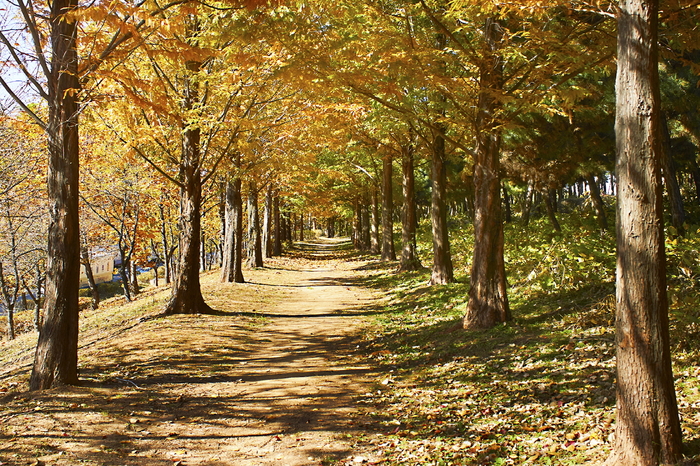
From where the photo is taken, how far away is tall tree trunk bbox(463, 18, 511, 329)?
840 centimetres

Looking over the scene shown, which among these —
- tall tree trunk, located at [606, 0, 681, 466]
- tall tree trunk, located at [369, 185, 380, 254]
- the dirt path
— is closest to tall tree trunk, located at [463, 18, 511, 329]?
the dirt path

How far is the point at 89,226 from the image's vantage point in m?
22.1

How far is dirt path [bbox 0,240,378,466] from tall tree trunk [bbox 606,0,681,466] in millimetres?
2438

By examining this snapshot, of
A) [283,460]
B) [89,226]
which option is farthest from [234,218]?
[283,460]

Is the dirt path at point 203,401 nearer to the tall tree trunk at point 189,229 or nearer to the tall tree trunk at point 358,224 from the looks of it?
the tall tree trunk at point 189,229

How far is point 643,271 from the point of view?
3498mm

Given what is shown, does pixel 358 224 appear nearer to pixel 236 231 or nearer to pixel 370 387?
pixel 236 231

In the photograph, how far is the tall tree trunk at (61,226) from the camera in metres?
6.29

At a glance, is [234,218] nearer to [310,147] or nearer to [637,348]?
[310,147]

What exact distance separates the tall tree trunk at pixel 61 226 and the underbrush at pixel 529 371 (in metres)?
4.00

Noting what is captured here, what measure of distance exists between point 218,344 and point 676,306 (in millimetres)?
7446

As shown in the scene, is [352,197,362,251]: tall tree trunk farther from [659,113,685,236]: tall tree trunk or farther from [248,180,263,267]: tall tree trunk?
[659,113,685,236]: tall tree trunk

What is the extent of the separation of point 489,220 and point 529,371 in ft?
9.87

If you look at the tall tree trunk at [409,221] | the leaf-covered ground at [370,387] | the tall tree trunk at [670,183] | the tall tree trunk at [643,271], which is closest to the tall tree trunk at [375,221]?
the tall tree trunk at [409,221]
